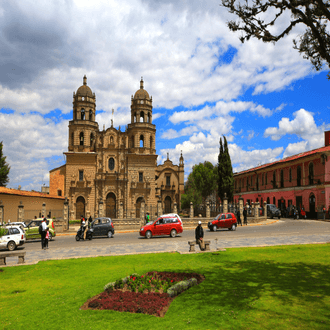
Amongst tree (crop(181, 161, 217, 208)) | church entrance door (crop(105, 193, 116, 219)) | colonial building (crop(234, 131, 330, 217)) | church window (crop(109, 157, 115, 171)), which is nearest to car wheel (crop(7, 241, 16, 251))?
church entrance door (crop(105, 193, 116, 219))

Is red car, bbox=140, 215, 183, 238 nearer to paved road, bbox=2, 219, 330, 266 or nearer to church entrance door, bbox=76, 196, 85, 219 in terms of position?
paved road, bbox=2, 219, 330, 266

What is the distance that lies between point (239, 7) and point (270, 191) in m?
40.1

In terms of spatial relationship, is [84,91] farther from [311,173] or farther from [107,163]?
[311,173]

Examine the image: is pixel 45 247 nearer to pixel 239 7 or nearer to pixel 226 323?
pixel 226 323

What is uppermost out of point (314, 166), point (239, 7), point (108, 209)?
point (239, 7)

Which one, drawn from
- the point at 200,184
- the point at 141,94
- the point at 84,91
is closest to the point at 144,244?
the point at 141,94

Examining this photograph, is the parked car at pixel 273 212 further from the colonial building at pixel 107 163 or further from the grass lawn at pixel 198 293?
the grass lawn at pixel 198 293

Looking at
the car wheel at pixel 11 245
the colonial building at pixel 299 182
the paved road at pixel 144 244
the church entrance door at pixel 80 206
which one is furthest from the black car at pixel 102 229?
the church entrance door at pixel 80 206

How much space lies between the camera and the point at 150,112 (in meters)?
50.6

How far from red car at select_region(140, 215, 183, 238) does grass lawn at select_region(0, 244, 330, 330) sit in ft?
30.3

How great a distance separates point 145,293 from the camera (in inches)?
284

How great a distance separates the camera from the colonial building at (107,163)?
154ft

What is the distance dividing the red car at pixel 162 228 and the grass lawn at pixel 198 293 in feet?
30.3

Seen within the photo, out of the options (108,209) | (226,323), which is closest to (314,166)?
Answer: (108,209)
